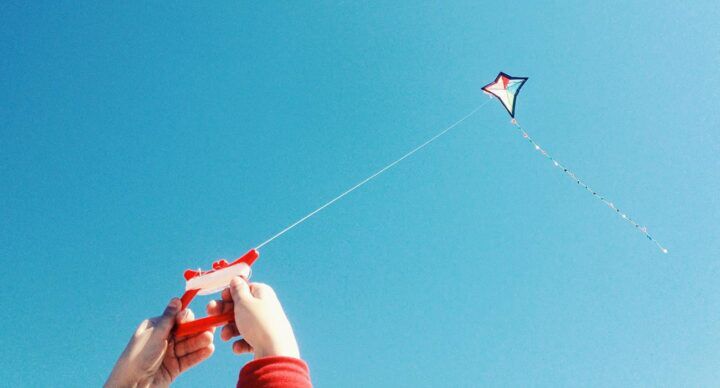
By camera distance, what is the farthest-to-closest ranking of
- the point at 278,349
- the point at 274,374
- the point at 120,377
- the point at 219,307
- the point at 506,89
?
the point at 506,89 < the point at 219,307 < the point at 120,377 < the point at 278,349 < the point at 274,374

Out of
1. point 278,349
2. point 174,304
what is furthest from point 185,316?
point 278,349

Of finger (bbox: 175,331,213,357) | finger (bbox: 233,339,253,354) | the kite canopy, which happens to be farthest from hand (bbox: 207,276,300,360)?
the kite canopy

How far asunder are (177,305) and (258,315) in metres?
0.43

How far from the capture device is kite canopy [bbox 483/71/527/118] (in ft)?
30.2

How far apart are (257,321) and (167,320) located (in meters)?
0.42

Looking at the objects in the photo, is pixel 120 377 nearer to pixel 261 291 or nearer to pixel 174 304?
pixel 174 304

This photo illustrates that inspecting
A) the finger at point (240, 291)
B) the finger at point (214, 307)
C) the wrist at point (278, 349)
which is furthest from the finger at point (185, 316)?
the wrist at point (278, 349)

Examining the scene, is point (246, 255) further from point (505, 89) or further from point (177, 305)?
point (505, 89)

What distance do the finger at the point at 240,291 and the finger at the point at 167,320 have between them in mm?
242

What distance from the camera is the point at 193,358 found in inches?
57.4

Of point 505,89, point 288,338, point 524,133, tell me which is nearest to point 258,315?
point 288,338

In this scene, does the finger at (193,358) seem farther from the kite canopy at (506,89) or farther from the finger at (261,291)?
the kite canopy at (506,89)

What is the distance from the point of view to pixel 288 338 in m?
1.10

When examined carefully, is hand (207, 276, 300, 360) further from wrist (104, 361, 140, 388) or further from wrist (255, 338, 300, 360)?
wrist (104, 361, 140, 388)
